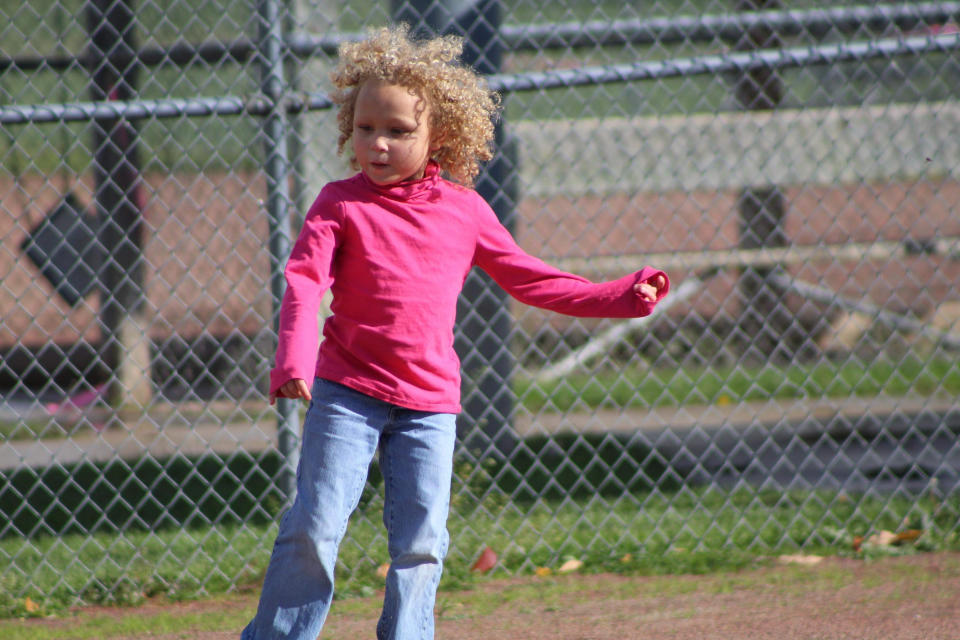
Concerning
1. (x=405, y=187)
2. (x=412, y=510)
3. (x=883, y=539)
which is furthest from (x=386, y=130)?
(x=883, y=539)

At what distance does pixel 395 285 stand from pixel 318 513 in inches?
20.0

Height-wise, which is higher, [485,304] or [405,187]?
[405,187]

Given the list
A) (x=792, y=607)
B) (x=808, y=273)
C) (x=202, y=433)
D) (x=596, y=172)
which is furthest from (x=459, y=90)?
(x=808, y=273)

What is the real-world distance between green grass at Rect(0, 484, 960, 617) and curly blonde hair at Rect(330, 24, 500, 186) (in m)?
1.60

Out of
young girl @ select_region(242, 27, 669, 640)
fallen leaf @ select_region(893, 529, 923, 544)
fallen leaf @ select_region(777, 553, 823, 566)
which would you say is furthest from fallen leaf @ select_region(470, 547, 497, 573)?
fallen leaf @ select_region(893, 529, 923, 544)

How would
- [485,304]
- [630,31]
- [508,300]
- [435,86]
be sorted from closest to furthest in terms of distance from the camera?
[435,86] → [485,304] → [508,300] → [630,31]

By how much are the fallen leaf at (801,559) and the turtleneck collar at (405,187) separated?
2.03m

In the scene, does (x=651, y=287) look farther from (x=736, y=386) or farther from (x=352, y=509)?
(x=736, y=386)

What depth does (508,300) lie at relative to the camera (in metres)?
4.30

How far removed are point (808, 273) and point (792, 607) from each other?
6.06 metres

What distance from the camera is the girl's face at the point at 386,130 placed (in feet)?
7.25

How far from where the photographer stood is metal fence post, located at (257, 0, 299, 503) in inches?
129

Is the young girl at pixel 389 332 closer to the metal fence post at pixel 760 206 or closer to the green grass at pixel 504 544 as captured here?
the green grass at pixel 504 544

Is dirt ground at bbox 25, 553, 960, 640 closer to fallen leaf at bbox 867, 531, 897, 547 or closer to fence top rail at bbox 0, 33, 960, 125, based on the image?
fallen leaf at bbox 867, 531, 897, 547
